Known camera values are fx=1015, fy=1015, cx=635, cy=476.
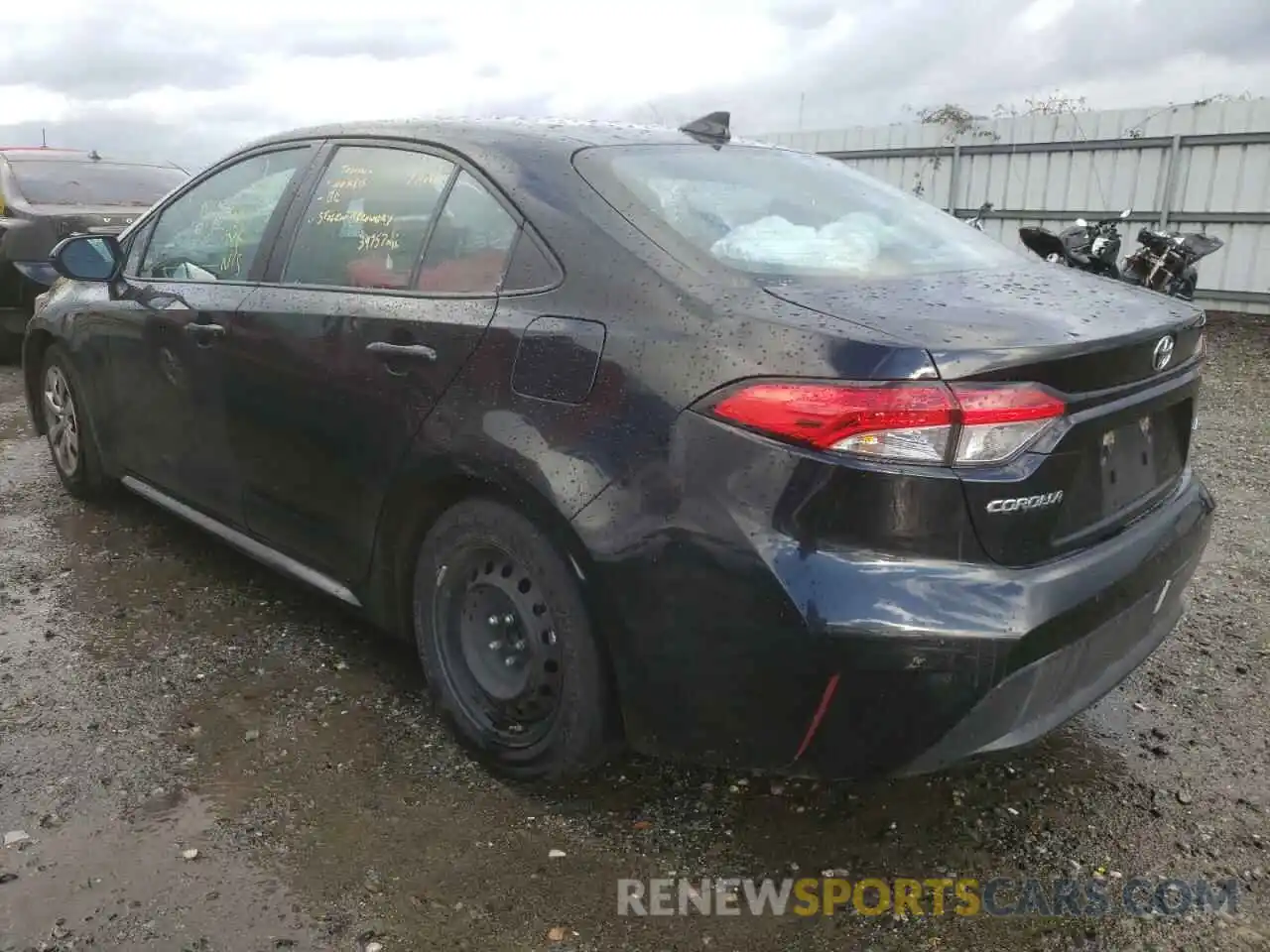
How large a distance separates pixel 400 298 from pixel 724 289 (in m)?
0.99

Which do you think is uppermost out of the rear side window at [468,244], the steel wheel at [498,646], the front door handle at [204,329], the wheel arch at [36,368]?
the rear side window at [468,244]

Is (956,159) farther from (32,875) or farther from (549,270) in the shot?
(32,875)

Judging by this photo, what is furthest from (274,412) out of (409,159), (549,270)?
(549,270)

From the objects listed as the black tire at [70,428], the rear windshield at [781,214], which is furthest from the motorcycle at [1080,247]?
the black tire at [70,428]

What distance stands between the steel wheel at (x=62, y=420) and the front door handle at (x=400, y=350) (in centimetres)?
239

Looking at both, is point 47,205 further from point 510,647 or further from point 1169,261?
point 1169,261

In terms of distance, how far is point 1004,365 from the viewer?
6.20 feet

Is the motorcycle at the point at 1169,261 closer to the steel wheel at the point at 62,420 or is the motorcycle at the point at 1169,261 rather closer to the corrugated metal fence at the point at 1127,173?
the corrugated metal fence at the point at 1127,173

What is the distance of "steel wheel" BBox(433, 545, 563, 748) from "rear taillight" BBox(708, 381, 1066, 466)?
78 centimetres

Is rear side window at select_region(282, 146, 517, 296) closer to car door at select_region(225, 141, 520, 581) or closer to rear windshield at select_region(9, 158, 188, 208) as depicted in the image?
car door at select_region(225, 141, 520, 581)

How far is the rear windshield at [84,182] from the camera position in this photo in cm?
757

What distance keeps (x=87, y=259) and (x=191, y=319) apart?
766 millimetres

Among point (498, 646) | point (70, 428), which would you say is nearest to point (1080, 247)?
point (498, 646)

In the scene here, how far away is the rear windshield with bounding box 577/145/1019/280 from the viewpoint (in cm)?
232
